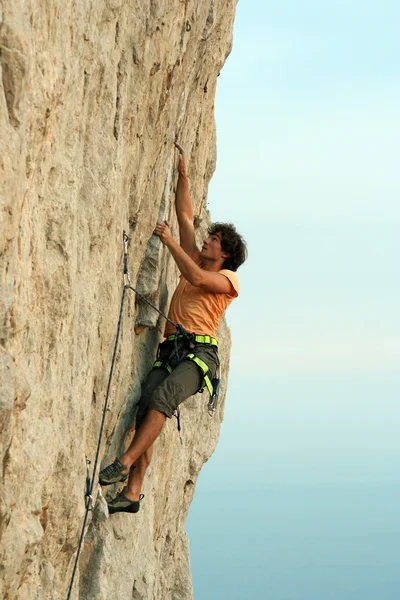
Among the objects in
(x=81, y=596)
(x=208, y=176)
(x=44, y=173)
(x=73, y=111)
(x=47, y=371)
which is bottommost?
(x=81, y=596)

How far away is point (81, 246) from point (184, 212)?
3510 mm

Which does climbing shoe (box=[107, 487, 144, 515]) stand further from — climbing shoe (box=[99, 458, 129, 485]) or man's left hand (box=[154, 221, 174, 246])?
man's left hand (box=[154, 221, 174, 246])

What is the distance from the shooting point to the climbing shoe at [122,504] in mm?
10984

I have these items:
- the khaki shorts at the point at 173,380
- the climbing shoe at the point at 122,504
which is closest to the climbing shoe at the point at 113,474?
the climbing shoe at the point at 122,504

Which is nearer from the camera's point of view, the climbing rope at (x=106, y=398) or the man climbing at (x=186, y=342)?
the climbing rope at (x=106, y=398)

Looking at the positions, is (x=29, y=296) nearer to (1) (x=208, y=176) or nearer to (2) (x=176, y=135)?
(2) (x=176, y=135)

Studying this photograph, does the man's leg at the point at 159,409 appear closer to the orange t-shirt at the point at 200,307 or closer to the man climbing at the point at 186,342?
the man climbing at the point at 186,342

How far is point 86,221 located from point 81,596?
3.98 m

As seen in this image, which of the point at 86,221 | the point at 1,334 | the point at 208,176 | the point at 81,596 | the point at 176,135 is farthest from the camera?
the point at 208,176

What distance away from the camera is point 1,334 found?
7.03 m

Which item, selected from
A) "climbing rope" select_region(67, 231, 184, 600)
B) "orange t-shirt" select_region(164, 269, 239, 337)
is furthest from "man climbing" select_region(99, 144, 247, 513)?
"climbing rope" select_region(67, 231, 184, 600)

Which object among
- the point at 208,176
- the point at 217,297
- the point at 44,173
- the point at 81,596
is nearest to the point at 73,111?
the point at 44,173

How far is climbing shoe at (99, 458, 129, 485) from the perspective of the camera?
10203 millimetres

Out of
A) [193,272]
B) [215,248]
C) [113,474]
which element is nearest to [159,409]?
[113,474]
